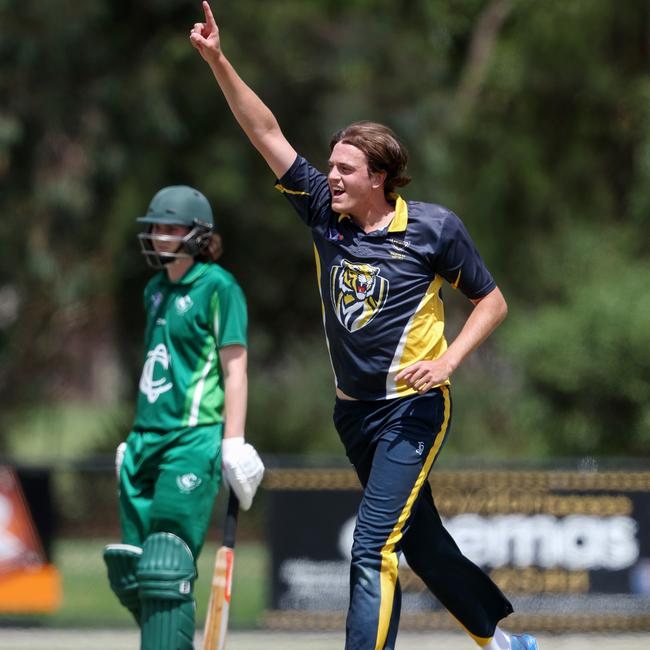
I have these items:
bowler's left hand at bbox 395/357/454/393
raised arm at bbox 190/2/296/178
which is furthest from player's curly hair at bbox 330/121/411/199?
bowler's left hand at bbox 395/357/454/393

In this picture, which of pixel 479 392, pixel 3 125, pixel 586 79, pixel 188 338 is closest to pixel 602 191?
pixel 586 79

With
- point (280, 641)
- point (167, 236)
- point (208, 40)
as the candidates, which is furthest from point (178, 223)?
point (280, 641)

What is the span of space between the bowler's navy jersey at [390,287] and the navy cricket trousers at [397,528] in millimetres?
111

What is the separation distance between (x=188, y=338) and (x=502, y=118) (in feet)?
35.7

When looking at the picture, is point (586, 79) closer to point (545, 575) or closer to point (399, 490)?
point (545, 575)

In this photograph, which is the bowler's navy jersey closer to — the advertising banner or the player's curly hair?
the player's curly hair

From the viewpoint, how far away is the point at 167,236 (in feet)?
19.8

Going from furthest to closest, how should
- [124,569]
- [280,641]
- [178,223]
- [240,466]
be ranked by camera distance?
[280,641]
[178,223]
[124,569]
[240,466]

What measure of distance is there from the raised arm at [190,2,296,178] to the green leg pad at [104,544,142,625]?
179 cm

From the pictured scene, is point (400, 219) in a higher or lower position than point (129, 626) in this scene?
higher

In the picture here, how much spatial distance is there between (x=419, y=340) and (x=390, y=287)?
244 mm

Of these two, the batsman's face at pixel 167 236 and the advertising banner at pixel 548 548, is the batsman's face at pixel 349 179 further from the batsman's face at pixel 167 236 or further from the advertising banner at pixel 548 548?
the advertising banner at pixel 548 548

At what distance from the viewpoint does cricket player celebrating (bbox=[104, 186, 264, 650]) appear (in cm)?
571

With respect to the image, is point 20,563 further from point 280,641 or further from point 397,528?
point 397,528
